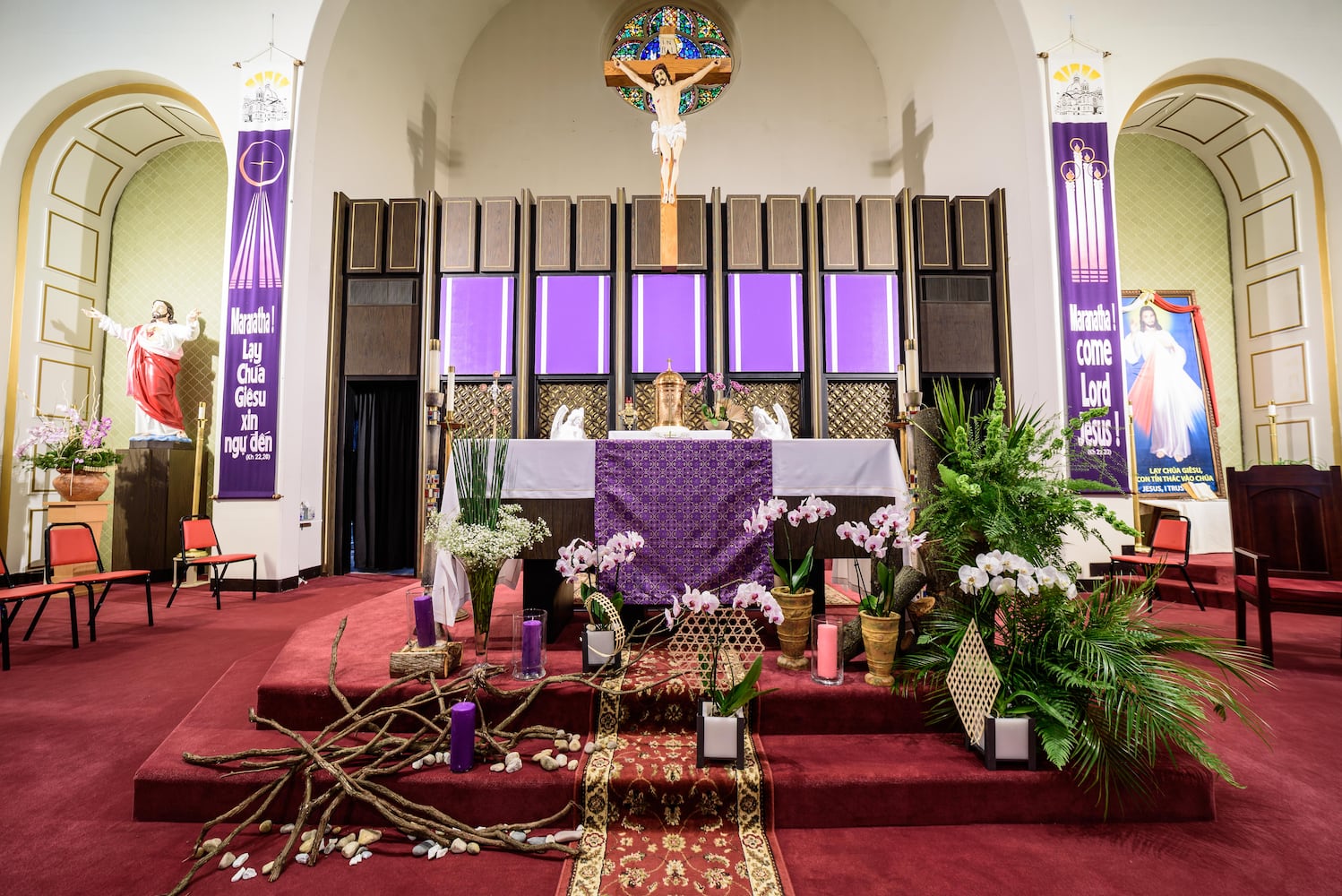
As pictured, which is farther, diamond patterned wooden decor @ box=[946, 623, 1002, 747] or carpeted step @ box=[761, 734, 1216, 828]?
diamond patterned wooden decor @ box=[946, 623, 1002, 747]

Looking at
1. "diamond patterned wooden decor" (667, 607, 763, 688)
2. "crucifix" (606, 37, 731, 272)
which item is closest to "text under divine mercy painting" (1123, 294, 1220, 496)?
"crucifix" (606, 37, 731, 272)

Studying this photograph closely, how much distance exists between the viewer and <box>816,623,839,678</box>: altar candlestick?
250cm

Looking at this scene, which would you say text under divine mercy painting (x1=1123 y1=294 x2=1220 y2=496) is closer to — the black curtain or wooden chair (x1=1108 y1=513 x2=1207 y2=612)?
wooden chair (x1=1108 y1=513 x2=1207 y2=612)

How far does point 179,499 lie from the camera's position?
20.7 ft

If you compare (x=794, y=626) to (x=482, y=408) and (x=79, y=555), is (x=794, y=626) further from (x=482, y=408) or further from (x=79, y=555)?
(x=482, y=408)

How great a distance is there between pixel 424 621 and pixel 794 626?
4.95 ft

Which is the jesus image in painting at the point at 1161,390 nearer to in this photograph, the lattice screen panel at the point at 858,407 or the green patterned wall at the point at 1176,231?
the green patterned wall at the point at 1176,231

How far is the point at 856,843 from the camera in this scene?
1858 mm

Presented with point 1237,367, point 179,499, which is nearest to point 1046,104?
point 1237,367

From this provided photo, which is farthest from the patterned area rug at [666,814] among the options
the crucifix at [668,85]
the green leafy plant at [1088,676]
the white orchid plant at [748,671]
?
the crucifix at [668,85]

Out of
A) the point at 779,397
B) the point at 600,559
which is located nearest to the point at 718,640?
the point at 600,559

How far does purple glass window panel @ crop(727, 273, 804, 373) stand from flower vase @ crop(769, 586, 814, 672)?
176 inches

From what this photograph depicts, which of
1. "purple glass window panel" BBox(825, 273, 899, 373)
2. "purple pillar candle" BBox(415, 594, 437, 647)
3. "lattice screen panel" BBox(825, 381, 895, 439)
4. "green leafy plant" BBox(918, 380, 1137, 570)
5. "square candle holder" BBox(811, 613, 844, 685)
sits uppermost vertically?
"purple glass window panel" BBox(825, 273, 899, 373)

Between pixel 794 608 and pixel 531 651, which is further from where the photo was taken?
pixel 794 608
